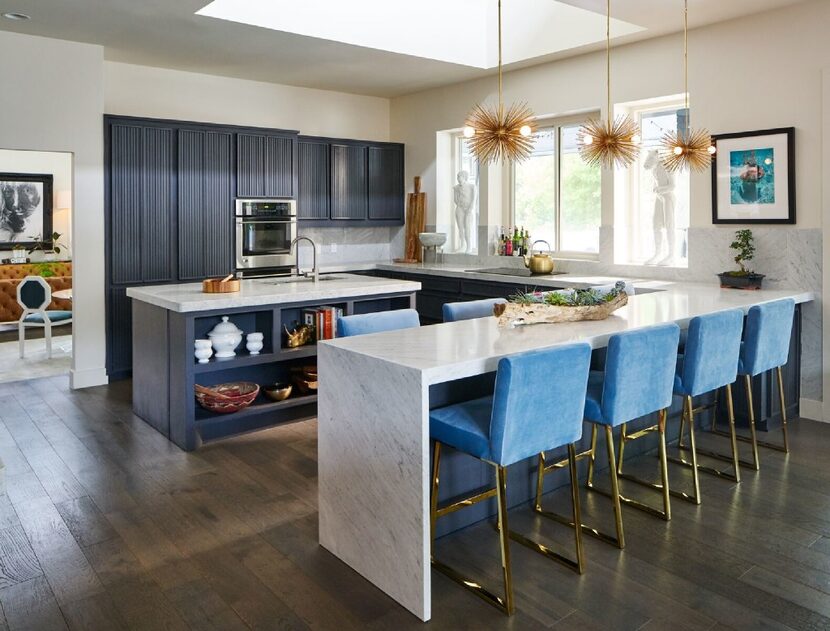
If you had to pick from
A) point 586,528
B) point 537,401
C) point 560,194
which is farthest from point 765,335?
point 560,194

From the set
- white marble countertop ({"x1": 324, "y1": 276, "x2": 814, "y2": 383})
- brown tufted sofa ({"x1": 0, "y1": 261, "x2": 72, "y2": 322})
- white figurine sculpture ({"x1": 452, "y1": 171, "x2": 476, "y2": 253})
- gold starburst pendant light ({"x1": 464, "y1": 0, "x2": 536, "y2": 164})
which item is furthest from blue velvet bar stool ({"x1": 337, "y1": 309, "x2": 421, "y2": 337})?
brown tufted sofa ({"x1": 0, "y1": 261, "x2": 72, "y2": 322})

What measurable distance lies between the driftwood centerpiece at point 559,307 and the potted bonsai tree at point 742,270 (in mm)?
1815

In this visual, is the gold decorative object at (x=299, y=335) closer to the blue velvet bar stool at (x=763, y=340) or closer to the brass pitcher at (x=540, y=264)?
the brass pitcher at (x=540, y=264)

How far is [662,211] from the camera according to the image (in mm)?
5957

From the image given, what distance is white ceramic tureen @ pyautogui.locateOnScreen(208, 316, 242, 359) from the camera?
4.63 metres

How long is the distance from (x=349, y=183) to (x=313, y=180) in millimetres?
477

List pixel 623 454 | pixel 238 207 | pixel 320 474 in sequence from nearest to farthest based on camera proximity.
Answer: pixel 320 474 < pixel 623 454 < pixel 238 207

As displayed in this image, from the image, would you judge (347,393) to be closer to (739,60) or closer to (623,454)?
(623,454)

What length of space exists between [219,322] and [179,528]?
1821mm

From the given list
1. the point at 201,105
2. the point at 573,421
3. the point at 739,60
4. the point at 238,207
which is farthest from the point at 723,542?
the point at 201,105

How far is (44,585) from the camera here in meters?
2.78

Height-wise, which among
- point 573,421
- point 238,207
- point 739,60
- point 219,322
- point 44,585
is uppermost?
point 739,60

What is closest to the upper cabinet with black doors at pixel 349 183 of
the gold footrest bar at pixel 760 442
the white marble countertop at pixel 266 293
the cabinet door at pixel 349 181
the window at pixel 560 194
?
the cabinet door at pixel 349 181

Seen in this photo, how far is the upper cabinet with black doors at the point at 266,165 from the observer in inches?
→ 274
